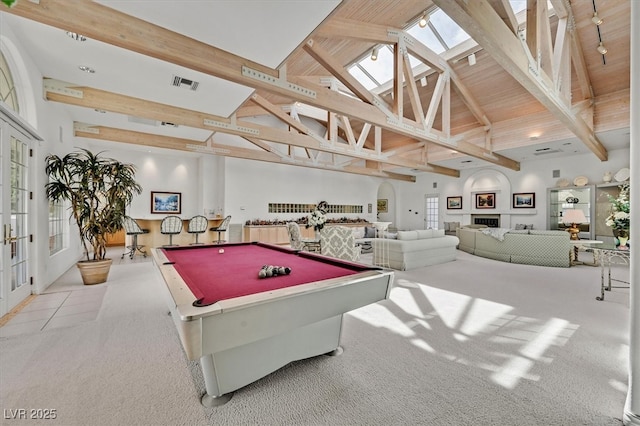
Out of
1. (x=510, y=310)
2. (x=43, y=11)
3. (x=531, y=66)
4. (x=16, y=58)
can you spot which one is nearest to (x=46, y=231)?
(x=16, y=58)

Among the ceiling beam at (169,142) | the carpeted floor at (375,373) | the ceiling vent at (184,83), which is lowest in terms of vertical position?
the carpeted floor at (375,373)

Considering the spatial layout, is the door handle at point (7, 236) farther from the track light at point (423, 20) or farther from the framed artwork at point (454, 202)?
the framed artwork at point (454, 202)

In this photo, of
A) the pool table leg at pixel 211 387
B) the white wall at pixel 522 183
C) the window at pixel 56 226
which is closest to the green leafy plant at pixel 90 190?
the window at pixel 56 226

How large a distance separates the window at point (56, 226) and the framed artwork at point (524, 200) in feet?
43.2

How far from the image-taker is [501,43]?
9.57 feet

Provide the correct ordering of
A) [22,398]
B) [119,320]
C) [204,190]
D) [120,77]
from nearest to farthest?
[22,398], [119,320], [120,77], [204,190]

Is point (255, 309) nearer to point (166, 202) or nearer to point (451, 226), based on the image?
point (166, 202)

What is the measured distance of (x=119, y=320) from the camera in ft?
9.73

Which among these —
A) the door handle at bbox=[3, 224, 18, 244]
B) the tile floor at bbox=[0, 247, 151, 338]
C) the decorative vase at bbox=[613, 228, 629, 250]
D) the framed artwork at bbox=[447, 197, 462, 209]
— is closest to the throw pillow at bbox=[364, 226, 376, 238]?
the decorative vase at bbox=[613, 228, 629, 250]

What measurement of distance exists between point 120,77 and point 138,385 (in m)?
4.04

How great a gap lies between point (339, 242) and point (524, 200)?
880 cm

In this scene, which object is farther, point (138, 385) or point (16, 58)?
point (16, 58)

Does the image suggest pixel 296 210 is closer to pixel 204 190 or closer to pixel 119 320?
pixel 204 190

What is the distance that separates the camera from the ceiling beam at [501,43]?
2410mm
